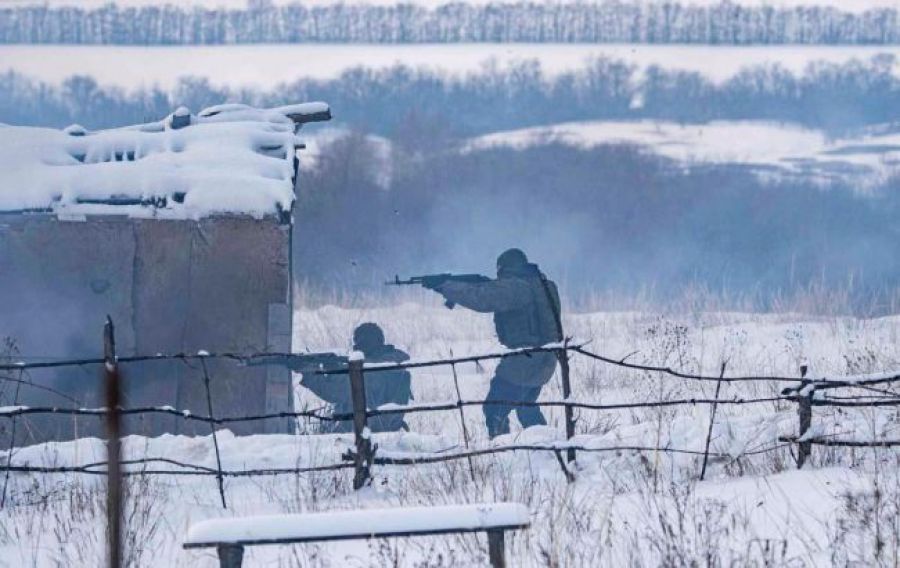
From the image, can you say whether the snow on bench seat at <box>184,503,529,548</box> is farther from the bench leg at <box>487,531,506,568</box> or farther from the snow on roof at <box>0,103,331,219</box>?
the snow on roof at <box>0,103,331,219</box>

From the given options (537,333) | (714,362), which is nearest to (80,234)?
(537,333)

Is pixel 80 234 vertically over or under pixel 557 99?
under

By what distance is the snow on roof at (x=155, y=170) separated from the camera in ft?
33.9

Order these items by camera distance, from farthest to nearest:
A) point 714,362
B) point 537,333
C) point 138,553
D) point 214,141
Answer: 1. point 714,362
2. point 214,141
3. point 537,333
4. point 138,553

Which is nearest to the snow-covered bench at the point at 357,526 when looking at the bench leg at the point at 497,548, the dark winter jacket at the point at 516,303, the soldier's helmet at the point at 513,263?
the bench leg at the point at 497,548

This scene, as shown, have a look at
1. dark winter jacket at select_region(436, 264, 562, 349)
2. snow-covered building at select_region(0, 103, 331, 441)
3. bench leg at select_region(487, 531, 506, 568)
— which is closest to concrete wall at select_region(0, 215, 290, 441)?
snow-covered building at select_region(0, 103, 331, 441)

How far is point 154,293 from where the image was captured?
34.3ft

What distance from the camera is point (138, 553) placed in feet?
19.4

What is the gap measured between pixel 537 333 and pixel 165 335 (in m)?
3.30

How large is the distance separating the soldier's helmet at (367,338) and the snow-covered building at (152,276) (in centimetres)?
95

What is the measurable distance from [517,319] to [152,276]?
327cm

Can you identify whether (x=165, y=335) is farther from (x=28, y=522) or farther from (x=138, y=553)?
(x=138, y=553)

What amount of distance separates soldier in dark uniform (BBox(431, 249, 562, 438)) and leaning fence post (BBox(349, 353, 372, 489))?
8.43 feet

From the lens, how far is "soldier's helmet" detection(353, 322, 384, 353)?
32.3 ft
